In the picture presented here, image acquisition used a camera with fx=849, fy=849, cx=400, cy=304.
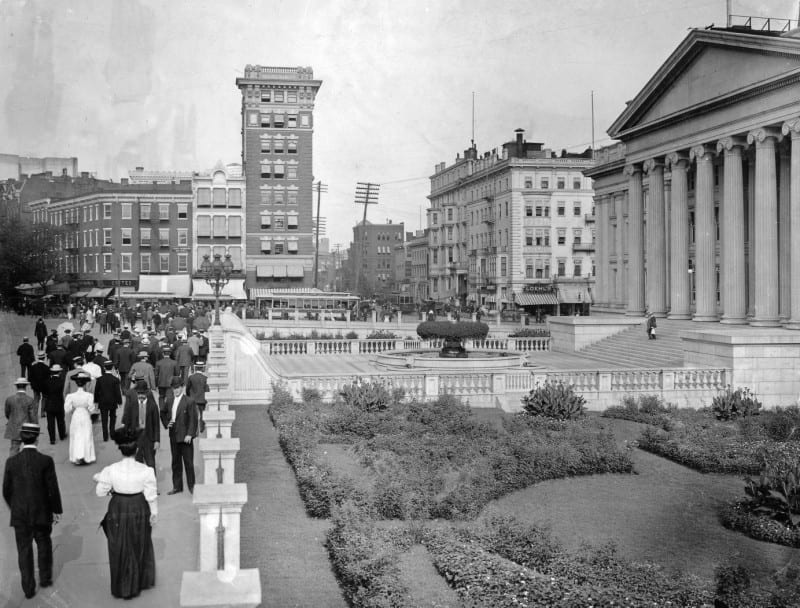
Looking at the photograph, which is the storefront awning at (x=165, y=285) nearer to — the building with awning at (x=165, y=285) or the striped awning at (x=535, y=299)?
the building with awning at (x=165, y=285)

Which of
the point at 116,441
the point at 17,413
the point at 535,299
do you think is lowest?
the point at 17,413

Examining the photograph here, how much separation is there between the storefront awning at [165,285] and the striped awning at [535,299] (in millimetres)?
34439

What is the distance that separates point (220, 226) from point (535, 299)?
3349cm

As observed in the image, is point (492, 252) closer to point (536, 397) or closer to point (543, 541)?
point (536, 397)

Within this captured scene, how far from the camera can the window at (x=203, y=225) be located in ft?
284

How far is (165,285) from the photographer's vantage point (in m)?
86.2

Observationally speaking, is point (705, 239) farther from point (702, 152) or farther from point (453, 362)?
point (453, 362)

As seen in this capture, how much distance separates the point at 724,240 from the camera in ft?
134

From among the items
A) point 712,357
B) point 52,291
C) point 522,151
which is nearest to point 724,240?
point 712,357

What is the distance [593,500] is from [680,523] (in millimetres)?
1879

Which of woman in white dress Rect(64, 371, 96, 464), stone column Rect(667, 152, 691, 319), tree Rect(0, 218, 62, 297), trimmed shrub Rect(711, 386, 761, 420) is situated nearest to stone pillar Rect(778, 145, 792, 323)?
stone column Rect(667, 152, 691, 319)

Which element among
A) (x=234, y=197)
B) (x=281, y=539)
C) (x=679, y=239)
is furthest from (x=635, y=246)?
(x=234, y=197)

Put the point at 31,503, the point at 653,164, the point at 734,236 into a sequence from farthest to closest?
the point at 653,164, the point at 734,236, the point at 31,503

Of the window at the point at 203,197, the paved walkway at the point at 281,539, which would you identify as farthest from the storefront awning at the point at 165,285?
the paved walkway at the point at 281,539
